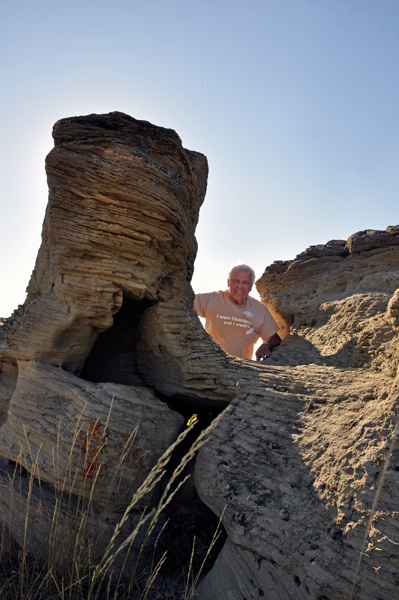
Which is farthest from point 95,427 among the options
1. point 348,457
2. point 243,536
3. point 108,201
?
point 108,201

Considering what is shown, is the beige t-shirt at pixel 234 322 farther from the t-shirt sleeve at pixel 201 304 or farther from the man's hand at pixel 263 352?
the man's hand at pixel 263 352

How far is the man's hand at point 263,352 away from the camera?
6.13 m

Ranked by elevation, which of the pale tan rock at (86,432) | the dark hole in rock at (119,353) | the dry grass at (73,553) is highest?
the dark hole in rock at (119,353)

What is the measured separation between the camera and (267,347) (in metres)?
6.34

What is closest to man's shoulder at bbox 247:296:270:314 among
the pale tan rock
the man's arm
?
the man's arm

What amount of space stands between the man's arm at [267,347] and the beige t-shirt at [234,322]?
94mm

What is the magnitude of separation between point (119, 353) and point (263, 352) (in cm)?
238

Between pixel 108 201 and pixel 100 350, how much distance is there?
2.27 m

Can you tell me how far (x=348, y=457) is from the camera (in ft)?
9.68

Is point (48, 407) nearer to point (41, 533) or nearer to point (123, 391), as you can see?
point (123, 391)

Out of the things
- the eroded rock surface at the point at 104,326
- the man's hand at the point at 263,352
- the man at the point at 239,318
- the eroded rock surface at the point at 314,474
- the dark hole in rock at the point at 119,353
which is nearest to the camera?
the eroded rock surface at the point at 314,474

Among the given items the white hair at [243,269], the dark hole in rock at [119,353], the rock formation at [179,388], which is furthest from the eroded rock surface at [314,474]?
the white hair at [243,269]

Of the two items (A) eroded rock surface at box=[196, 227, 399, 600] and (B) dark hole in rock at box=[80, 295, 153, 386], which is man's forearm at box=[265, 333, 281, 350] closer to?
(A) eroded rock surface at box=[196, 227, 399, 600]

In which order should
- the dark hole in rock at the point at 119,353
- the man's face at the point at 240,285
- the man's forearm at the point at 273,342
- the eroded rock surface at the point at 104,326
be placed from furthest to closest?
1. the man's face at the point at 240,285
2. the man's forearm at the point at 273,342
3. the dark hole in rock at the point at 119,353
4. the eroded rock surface at the point at 104,326
